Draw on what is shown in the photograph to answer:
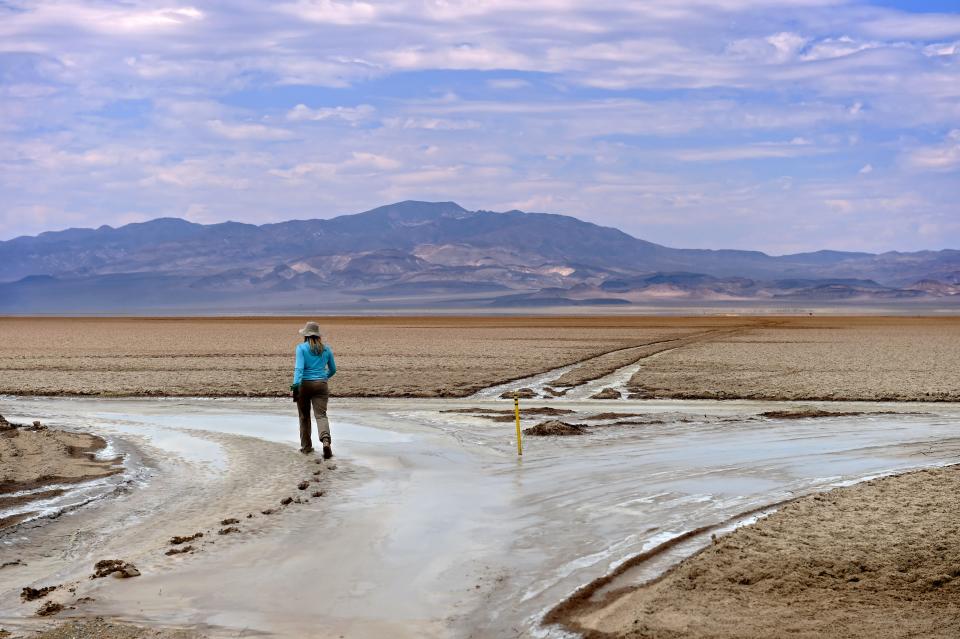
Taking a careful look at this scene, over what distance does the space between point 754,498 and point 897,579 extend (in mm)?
3884

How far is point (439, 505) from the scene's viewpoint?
1159 centimetres

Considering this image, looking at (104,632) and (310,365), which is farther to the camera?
(310,365)

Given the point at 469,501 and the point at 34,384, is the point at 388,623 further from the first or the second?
the point at 34,384

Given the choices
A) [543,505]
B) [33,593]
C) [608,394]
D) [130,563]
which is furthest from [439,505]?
[608,394]

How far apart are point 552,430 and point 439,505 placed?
Answer: 6.02m

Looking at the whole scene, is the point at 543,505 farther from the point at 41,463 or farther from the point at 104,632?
the point at 41,463

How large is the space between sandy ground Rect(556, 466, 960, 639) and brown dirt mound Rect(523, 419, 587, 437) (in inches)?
287

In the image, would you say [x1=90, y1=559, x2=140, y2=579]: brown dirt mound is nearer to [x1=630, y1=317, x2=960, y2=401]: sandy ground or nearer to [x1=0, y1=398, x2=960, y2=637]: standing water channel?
[x1=0, y1=398, x2=960, y2=637]: standing water channel

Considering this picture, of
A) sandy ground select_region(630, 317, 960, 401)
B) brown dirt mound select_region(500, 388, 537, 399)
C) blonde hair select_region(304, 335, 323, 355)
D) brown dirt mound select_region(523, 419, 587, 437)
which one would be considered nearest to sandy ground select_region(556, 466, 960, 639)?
blonde hair select_region(304, 335, 323, 355)

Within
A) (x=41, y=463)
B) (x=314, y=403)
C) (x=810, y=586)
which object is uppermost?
(x=314, y=403)

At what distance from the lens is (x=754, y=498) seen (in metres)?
11.7

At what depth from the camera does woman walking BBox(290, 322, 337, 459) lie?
1495cm

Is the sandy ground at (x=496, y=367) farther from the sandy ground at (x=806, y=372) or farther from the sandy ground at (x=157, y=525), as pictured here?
the sandy ground at (x=157, y=525)

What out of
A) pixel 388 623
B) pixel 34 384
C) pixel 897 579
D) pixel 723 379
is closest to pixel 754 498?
pixel 897 579
